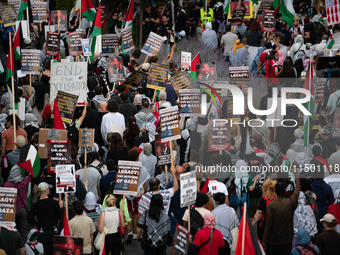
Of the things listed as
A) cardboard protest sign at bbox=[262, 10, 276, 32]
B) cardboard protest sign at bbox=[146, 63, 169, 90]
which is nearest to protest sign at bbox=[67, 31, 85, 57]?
cardboard protest sign at bbox=[146, 63, 169, 90]

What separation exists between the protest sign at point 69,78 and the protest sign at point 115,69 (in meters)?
2.04

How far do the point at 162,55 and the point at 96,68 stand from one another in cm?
493

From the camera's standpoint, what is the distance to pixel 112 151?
1087 cm

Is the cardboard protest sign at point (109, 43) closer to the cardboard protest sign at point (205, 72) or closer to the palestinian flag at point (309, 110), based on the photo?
the cardboard protest sign at point (205, 72)

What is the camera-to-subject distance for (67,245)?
728 centimetres

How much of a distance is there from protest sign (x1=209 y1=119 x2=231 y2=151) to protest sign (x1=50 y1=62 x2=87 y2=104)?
308 centimetres

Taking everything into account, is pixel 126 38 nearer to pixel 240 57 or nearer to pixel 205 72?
pixel 205 72

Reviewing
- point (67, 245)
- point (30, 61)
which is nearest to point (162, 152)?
point (67, 245)

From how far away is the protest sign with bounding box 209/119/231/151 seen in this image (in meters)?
10.9

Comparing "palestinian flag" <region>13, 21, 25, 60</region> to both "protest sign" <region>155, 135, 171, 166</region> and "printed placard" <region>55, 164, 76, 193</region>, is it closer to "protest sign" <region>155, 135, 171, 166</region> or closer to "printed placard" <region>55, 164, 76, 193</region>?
"protest sign" <region>155, 135, 171, 166</region>

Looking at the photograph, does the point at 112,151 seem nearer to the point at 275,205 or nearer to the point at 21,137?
the point at 21,137

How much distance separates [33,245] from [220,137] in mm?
3924

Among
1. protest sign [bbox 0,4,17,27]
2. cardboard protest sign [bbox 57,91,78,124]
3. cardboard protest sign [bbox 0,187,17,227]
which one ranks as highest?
protest sign [bbox 0,4,17,27]

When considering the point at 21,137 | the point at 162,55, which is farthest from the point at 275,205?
the point at 162,55
